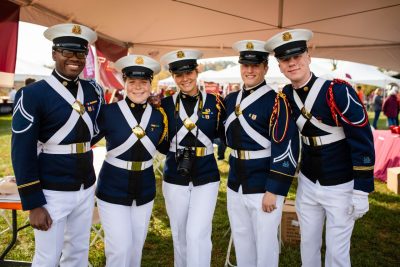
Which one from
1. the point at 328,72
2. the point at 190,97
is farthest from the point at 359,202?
the point at 328,72

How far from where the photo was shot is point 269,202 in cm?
254

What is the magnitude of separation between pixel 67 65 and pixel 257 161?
1.61 metres

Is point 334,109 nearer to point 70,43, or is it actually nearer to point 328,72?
point 70,43

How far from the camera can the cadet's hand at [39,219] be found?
7.13 ft

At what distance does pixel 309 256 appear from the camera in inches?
102

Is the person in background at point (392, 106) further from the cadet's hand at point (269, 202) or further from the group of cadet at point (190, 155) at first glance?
the cadet's hand at point (269, 202)

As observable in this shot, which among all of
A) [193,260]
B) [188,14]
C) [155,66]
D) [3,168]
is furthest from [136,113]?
[3,168]

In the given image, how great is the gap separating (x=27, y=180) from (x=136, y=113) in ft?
3.13

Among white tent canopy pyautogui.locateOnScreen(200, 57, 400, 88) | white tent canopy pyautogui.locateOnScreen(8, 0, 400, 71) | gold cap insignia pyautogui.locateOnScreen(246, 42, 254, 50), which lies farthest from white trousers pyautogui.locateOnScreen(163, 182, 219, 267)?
white tent canopy pyautogui.locateOnScreen(200, 57, 400, 88)

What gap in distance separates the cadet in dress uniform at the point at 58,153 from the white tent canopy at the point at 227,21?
1432 millimetres

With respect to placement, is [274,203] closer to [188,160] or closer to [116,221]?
[188,160]

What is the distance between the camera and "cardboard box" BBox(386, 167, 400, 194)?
6.32 m

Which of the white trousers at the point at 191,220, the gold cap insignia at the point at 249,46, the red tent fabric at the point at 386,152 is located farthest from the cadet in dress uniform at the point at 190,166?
the red tent fabric at the point at 386,152

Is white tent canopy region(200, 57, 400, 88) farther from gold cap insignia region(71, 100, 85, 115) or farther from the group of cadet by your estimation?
gold cap insignia region(71, 100, 85, 115)
